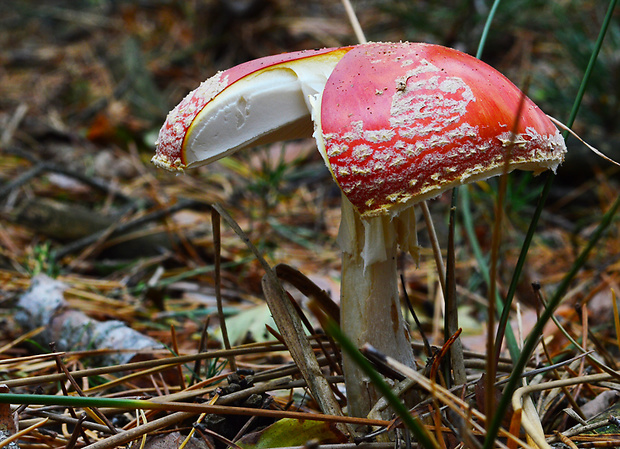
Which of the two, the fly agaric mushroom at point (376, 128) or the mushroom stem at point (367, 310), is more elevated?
the fly agaric mushroom at point (376, 128)

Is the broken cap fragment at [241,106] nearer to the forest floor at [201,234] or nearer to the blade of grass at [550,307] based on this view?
the forest floor at [201,234]

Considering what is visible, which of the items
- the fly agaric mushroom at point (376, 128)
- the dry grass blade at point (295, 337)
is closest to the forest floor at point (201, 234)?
the dry grass blade at point (295, 337)

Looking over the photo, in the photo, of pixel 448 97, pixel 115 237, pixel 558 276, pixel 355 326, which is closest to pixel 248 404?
pixel 355 326

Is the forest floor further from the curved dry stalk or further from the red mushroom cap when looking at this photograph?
the red mushroom cap

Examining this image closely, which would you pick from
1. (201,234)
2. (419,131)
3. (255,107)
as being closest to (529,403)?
(419,131)

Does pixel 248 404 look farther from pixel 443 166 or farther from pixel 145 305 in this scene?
pixel 145 305

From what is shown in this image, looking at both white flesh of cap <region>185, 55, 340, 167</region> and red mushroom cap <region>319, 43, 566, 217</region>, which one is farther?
white flesh of cap <region>185, 55, 340, 167</region>

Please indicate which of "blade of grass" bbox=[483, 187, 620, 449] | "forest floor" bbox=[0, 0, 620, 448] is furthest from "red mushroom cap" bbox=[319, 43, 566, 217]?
"forest floor" bbox=[0, 0, 620, 448]
